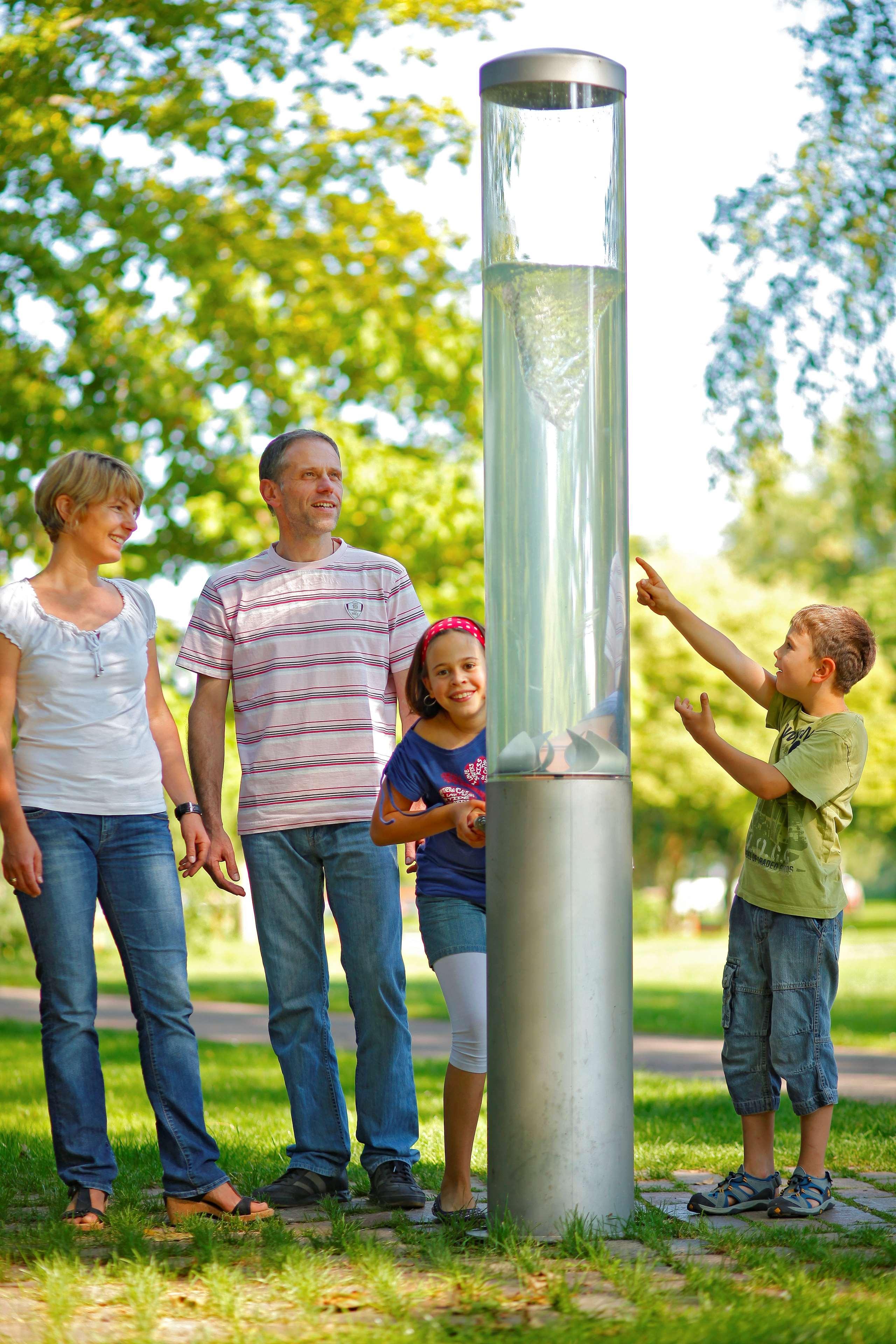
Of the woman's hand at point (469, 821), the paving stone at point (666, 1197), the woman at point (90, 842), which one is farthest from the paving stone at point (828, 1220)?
the woman at point (90, 842)

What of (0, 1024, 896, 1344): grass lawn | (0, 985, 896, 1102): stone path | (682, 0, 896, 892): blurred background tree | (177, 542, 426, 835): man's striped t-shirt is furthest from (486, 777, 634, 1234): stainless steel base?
(682, 0, 896, 892): blurred background tree

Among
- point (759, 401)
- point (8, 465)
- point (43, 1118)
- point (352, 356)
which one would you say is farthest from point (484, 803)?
point (352, 356)

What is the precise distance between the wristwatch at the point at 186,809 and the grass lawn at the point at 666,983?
748cm

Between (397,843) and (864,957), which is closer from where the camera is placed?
(397,843)

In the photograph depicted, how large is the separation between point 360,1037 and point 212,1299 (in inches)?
59.5

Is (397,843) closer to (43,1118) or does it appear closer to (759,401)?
(43,1118)

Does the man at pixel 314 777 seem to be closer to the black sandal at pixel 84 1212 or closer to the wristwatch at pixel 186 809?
the wristwatch at pixel 186 809

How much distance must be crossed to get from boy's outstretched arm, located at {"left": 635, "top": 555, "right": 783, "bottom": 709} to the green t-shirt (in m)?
0.12

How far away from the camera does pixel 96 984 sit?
4.53 meters

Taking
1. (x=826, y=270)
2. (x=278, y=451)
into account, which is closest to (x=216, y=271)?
(x=826, y=270)

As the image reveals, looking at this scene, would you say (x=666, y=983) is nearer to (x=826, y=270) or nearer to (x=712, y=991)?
(x=712, y=991)

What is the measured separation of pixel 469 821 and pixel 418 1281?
1.27m

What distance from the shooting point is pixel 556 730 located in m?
4.18

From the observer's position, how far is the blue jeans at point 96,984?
4504mm
